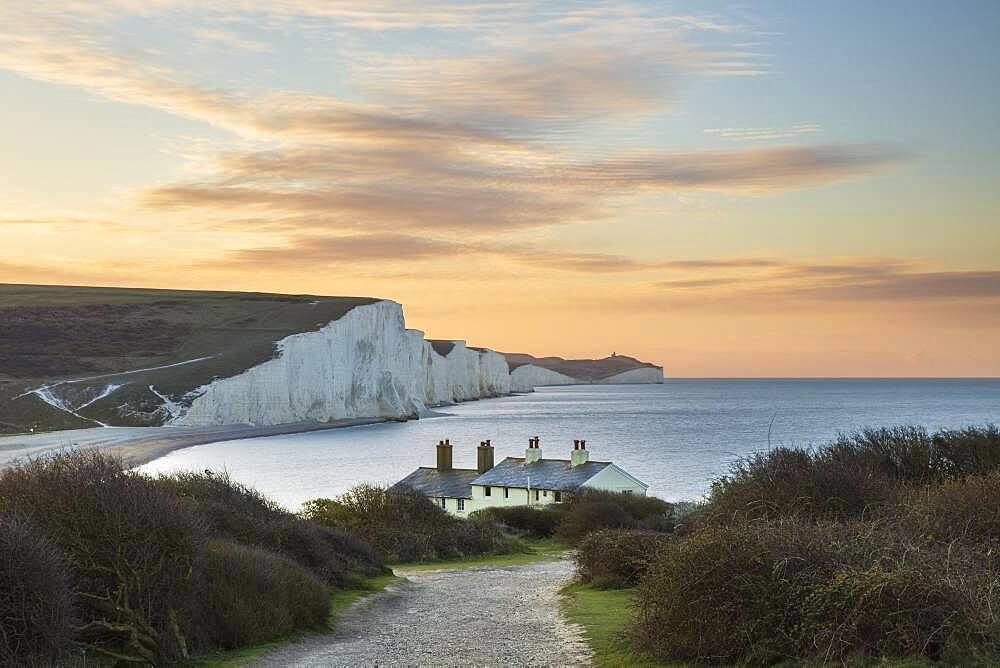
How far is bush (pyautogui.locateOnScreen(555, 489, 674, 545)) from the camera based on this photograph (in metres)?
37.6

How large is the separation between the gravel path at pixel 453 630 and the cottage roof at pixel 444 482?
754 inches

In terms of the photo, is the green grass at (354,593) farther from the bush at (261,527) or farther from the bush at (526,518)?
the bush at (526,518)

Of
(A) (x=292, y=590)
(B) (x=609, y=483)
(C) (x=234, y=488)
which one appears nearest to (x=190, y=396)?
(B) (x=609, y=483)

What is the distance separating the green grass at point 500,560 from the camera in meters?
32.6

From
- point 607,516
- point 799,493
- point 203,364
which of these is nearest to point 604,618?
point 799,493

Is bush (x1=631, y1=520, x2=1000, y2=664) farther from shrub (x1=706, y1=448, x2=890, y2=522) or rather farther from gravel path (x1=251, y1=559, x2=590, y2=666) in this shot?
shrub (x1=706, y1=448, x2=890, y2=522)

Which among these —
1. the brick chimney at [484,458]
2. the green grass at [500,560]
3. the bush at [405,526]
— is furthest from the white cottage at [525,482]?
the bush at [405,526]

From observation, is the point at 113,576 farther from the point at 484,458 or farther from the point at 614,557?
the point at 484,458

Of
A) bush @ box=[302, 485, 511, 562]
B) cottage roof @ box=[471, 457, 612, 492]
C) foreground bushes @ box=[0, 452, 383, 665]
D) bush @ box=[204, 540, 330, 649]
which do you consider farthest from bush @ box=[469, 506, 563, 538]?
foreground bushes @ box=[0, 452, 383, 665]

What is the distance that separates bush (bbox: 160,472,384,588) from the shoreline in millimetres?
45969

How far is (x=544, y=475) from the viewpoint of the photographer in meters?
47.4

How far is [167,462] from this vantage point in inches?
3071

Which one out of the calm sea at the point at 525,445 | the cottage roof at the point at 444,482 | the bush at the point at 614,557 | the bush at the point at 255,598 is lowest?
the calm sea at the point at 525,445

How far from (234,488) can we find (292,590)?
7.81 m
